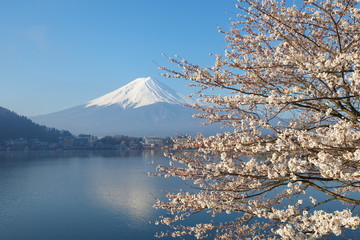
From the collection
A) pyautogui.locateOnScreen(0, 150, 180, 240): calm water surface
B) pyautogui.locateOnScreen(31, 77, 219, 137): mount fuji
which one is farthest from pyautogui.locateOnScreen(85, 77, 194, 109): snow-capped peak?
pyautogui.locateOnScreen(0, 150, 180, 240): calm water surface

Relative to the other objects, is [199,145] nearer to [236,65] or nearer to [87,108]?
[236,65]

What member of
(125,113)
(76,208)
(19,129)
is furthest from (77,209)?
(125,113)

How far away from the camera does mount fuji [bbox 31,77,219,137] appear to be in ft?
475

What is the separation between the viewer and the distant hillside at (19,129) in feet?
215

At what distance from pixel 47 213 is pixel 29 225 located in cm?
176

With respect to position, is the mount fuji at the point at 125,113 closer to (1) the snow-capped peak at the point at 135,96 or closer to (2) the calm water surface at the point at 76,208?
(1) the snow-capped peak at the point at 135,96

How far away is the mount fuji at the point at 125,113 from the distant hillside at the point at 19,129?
198 ft

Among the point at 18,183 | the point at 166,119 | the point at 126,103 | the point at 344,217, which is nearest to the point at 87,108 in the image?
the point at 126,103

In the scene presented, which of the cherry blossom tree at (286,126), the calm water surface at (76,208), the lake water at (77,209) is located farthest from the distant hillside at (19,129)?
the cherry blossom tree at (286,126)

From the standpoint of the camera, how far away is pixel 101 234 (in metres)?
11.8

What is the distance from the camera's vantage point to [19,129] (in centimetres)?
6812

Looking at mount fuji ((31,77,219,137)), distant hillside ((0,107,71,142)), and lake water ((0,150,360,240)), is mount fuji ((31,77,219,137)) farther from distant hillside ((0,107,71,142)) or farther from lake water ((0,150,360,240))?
lake water ((0,150,360,240))

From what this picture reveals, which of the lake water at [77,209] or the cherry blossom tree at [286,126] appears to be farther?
the lake water at [77,209]

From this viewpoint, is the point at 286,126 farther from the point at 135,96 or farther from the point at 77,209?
the point at 135,96
